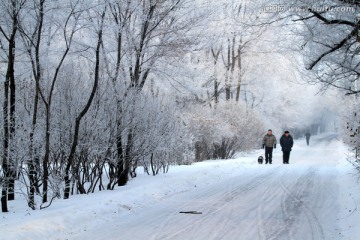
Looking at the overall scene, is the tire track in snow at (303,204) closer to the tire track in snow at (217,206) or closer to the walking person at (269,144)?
the tire track in snow at (217,206)

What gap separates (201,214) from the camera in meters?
8.08

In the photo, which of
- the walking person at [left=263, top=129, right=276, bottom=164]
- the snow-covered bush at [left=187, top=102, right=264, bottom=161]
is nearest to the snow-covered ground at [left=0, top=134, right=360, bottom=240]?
the walking person at [left=263, top=129, right=276, bottom=164]

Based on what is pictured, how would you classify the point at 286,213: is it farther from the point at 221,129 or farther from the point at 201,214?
the point at 221,129

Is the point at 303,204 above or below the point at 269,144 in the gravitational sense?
below

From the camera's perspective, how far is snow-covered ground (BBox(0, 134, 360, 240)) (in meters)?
Result: 6.57

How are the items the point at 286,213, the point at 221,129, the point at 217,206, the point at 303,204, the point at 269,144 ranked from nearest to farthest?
the point at 286,213 < the point at 217,206 < the point at 303,204 < the point at 269,144 < the point at 221,129

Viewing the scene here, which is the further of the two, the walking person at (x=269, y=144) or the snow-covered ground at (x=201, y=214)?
the walking person at (x=269, y=144)

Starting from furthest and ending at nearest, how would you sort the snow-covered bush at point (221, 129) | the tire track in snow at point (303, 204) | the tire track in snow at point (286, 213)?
the snow-covered bush at point (221, 129) → the tire track in snow at point (303, 204) → the tire track in snow at point (286, 213)

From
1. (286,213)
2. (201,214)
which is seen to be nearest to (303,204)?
(286,213)

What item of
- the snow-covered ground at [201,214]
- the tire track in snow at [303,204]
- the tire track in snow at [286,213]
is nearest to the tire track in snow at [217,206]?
the snow-covered ground at [201,214]

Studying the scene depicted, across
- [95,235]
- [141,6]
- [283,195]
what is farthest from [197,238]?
[141,6]

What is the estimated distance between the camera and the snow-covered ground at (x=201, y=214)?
259 inches

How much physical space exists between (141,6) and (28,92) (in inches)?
156

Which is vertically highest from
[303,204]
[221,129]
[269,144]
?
[221,129]
